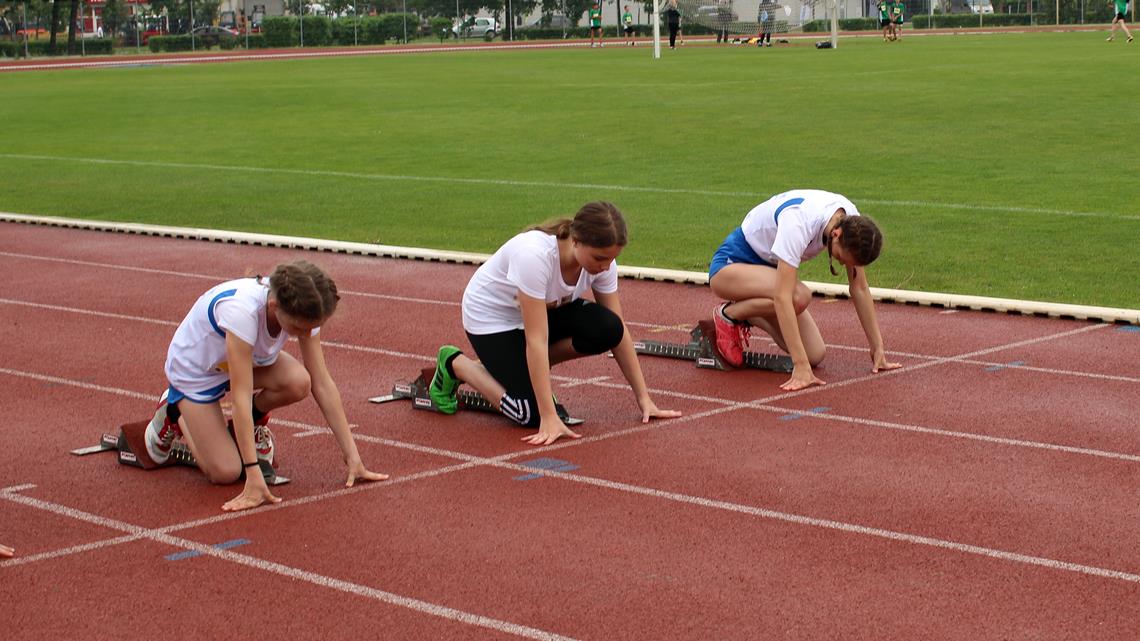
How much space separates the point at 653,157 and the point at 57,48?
48.4 metres

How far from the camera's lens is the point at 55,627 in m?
4.88

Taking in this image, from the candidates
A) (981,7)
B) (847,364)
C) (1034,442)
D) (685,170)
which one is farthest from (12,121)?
(981,7)

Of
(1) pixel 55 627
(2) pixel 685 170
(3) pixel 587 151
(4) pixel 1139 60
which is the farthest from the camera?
(4) pixel 1139 60

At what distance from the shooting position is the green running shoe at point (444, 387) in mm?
7598

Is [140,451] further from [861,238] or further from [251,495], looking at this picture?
[861,238]

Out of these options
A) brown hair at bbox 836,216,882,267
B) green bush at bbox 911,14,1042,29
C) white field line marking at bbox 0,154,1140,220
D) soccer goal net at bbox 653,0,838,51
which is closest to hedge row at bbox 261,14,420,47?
soccer goal net at bbox 653,0,838,51

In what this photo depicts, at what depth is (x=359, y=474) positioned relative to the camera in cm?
630

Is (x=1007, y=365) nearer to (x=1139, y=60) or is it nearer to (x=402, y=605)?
(x=402, y=605)

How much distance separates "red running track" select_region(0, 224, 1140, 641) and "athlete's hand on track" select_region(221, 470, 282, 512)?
0.09 meters

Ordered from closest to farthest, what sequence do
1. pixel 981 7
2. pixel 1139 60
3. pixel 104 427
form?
pixel 104 427
pixel 1139 60
pixel 981 7

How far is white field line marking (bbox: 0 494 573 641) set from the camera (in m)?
4.82

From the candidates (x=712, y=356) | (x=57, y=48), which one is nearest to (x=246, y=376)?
(x=712, y=356)

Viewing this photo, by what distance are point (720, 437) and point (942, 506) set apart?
1.32 m

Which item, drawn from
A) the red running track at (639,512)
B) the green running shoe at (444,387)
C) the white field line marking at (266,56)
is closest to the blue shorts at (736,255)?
the red running track at (639,512)
